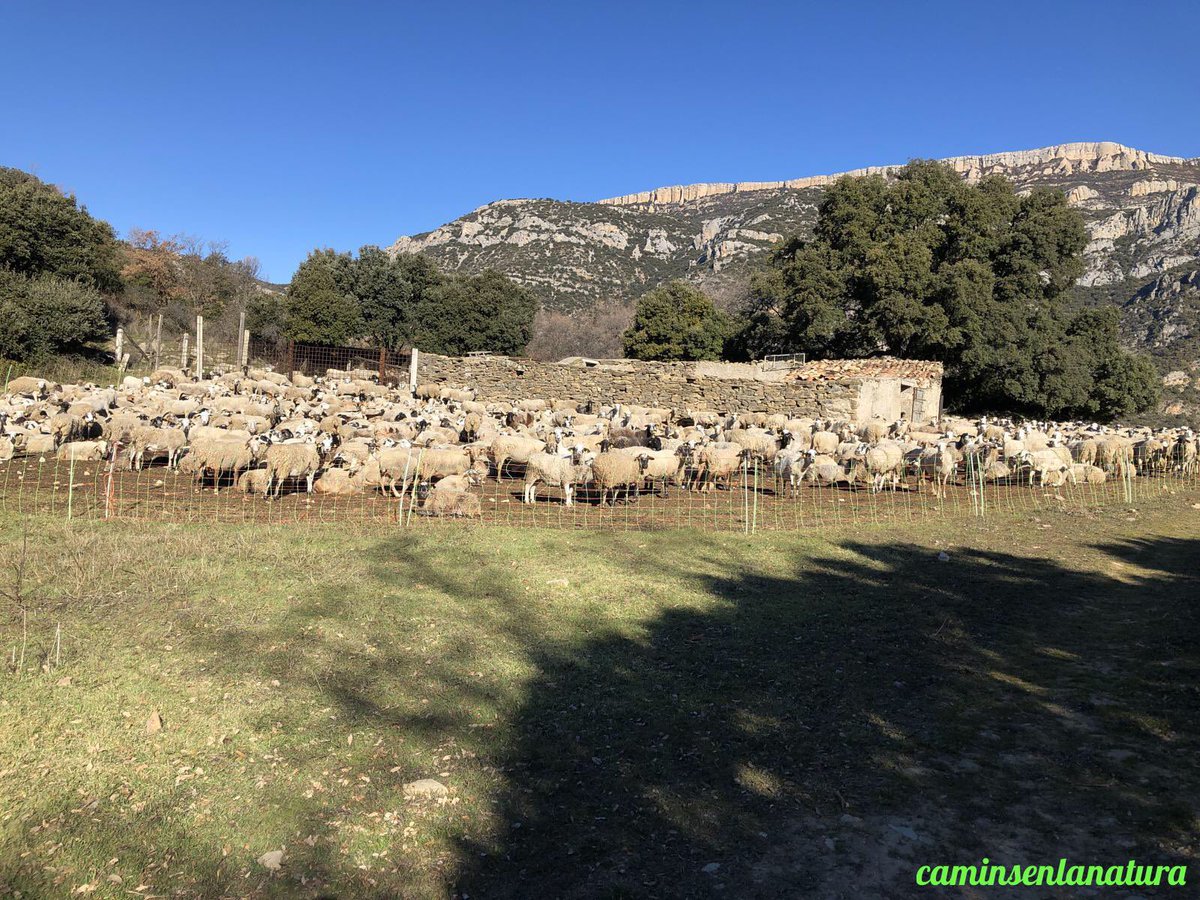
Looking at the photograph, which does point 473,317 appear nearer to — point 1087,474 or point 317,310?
point 317,310

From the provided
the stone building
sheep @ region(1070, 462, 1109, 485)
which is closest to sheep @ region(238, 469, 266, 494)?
the stone building

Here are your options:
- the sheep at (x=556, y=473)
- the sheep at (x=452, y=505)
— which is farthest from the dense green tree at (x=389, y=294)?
the sheep at (x=452, y=505)

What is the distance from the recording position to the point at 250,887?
3564mm

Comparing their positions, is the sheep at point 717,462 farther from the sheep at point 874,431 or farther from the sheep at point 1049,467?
the sheep at point 1049,467

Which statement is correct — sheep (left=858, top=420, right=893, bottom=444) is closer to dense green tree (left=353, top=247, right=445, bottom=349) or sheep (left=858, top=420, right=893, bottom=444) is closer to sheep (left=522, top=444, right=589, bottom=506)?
sheep (left=522, top=444, right=589, bottom=506)

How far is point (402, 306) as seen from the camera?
37781mm

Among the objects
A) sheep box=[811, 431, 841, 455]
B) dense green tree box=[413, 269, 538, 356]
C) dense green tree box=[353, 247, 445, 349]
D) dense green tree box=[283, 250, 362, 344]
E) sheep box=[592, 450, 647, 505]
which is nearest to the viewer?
sheep box=[592, 450, 647, 505]

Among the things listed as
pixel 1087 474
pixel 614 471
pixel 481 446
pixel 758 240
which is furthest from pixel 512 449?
pixel 758 240

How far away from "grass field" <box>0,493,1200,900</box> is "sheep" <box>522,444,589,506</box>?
3.99 m

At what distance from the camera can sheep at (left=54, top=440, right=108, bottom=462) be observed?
14.0 meters

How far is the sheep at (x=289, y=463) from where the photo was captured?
12.3m

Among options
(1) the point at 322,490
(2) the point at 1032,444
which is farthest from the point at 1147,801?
(2) the point at 1032,444

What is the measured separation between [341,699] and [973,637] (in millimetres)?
Result: 5307

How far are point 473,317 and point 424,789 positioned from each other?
37648mm
